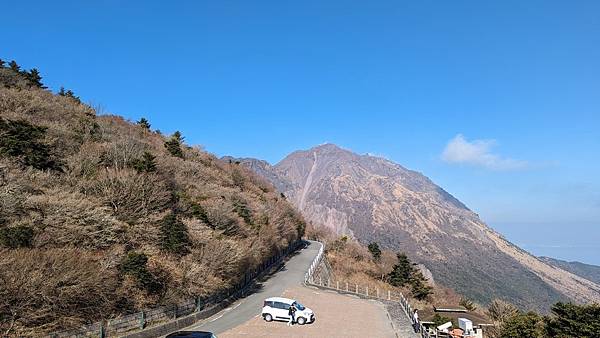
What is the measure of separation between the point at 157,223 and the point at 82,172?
6.54 m

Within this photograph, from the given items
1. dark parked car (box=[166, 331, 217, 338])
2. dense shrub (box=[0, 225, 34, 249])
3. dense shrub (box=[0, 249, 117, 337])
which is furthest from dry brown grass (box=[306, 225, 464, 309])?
dense shrub (box=[0, 225, 34, 249])

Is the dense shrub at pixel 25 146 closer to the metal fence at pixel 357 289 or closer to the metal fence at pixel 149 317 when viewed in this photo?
the metal fence at pixel 149 317

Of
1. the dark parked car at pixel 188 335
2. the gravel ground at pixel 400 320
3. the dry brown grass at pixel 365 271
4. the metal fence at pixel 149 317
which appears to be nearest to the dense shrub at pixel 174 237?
the metal fence at pixel 149 317

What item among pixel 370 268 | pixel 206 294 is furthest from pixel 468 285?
pixel 206 294

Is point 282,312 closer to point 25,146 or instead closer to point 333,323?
point 333,323

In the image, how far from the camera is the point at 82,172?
2545cm

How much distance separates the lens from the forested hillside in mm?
13734

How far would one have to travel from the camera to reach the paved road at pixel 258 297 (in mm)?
20433

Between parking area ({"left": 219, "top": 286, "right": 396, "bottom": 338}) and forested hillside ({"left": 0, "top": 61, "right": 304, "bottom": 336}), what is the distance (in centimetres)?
360

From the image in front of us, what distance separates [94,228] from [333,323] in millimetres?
12784

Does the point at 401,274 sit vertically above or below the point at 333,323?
above

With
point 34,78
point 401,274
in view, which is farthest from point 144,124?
point 401,274

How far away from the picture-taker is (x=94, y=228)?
1883 centimetres

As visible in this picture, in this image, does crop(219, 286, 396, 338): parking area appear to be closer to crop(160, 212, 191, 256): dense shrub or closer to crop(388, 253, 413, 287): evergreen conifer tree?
crop(160, 212, 191, 256): dense shrub
